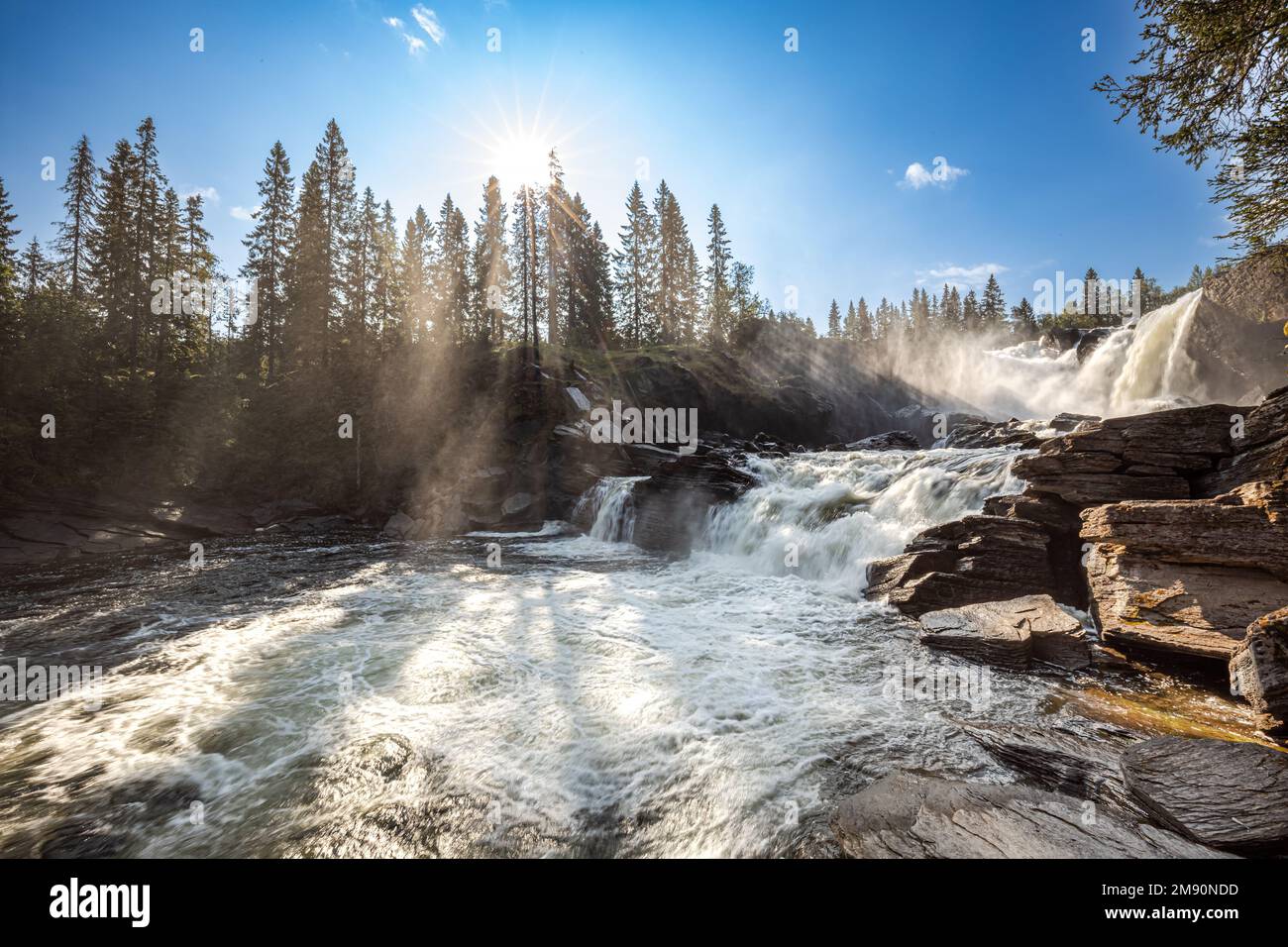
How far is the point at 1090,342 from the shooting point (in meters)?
42.9

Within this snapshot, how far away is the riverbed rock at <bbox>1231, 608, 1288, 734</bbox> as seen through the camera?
17.2 ft

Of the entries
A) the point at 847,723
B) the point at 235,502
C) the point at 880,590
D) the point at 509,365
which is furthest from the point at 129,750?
the point at 509,365

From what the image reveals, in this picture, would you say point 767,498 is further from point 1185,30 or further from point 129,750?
point 129,750

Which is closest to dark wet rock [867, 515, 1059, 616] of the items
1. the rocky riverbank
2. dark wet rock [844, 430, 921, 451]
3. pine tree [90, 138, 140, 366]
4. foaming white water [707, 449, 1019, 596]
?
the rocky riverbank

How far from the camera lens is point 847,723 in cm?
618

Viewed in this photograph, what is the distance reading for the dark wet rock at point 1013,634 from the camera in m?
7.77

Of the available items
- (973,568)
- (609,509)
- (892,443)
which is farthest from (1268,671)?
(892,443)

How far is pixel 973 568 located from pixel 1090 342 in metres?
48.7

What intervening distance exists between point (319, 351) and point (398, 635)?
117 ft

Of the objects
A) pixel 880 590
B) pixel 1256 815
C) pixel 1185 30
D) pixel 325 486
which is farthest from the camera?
pixel 325 486

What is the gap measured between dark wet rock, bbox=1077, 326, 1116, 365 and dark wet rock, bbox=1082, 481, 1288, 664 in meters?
44.8

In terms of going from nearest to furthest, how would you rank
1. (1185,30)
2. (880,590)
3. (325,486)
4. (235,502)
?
(1185,30) → (880,590) → (235,502) → (325,486)

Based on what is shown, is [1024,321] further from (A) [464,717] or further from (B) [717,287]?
(A) [464,717]
